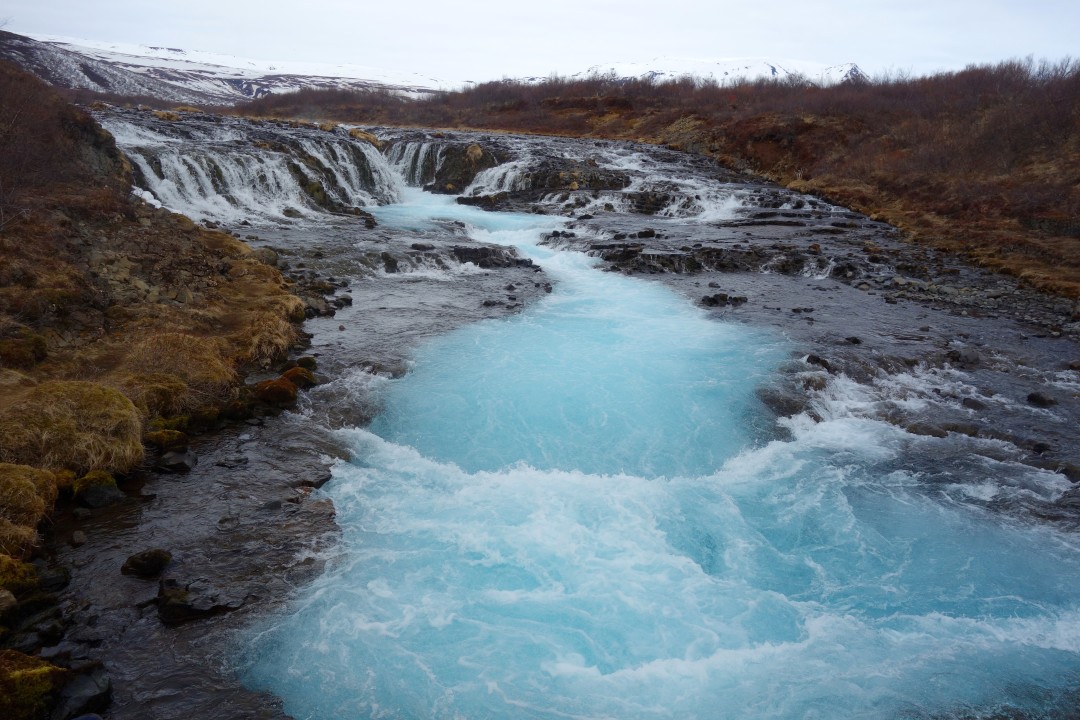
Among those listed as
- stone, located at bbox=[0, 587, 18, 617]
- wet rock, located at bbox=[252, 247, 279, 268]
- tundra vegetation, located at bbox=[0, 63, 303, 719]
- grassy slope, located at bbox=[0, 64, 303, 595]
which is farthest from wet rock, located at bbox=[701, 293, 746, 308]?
stone, located at bbox=[0, 587, 18, 617]

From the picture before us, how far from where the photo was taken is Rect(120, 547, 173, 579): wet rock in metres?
6.41

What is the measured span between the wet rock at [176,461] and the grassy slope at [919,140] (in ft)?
73.6

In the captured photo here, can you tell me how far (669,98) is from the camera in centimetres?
6172

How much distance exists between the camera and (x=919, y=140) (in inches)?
1329

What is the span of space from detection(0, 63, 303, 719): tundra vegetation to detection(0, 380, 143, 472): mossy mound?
0.05 ft

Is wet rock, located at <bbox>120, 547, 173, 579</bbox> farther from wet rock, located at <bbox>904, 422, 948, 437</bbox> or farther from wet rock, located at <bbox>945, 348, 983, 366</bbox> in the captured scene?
wet rock, located at <bbox>945, 348, 983, 366</bbox>

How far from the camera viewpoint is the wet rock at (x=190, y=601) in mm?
6000

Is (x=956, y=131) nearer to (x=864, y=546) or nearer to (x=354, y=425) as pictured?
(x=864, y=546)

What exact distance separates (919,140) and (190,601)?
39.7 metres

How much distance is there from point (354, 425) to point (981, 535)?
30.2 ft

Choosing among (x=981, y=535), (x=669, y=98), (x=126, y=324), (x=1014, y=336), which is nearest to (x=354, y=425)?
(x=126, y=324)

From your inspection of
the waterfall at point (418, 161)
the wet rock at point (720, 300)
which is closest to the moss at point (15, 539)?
the wet rock at point (720, 300)

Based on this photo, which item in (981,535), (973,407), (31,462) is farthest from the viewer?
(973,407)

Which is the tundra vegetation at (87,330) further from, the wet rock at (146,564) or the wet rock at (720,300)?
the wet rock at (720,300)
